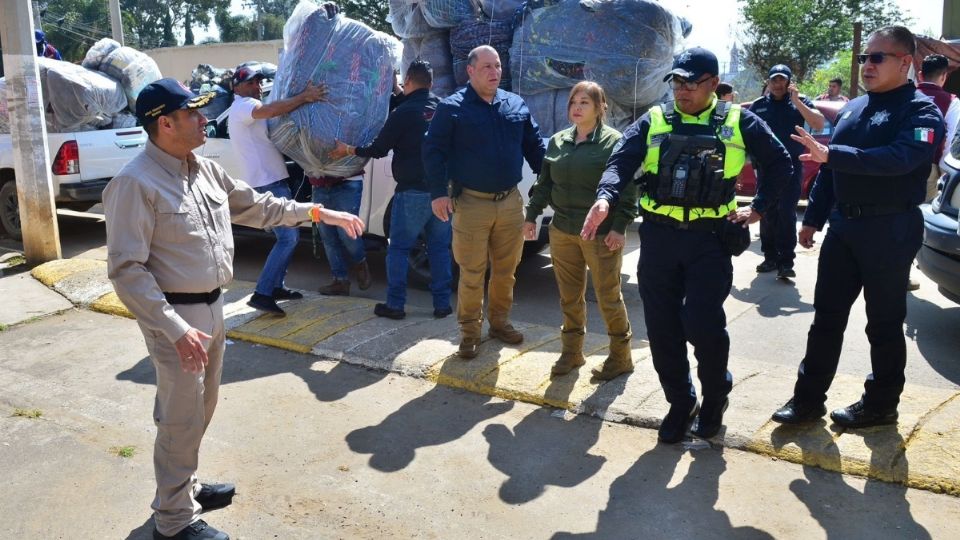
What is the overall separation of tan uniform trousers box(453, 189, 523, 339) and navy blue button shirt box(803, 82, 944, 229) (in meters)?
1.96

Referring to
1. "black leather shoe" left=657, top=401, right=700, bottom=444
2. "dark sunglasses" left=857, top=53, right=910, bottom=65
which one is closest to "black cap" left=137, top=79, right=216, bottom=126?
"black leather shoe" left=657, top=401, right=700, bottom=444

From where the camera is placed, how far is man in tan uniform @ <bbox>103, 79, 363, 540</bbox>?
3.04 meters

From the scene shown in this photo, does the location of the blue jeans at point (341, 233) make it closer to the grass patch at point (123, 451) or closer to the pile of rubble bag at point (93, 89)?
the grass patch at point (123, 451)

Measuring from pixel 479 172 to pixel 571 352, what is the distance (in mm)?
1199

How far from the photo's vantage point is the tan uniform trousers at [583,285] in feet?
15.6

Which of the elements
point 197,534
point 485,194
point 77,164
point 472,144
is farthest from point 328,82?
point 77,164

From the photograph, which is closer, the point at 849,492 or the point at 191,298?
the point at 191,298

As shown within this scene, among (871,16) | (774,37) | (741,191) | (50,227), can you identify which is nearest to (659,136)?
(50,227)

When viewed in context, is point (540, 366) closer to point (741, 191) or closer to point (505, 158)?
point (505, 158)

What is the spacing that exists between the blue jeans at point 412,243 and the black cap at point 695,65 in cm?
266

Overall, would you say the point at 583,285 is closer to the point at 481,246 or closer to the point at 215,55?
the point at 481,246

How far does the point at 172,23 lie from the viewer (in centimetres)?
6178

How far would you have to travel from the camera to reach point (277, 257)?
6.34 meters

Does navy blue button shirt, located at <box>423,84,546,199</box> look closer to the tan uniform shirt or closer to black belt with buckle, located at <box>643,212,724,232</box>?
black belt with buckle, located at <box>643,212,724,232</box>
